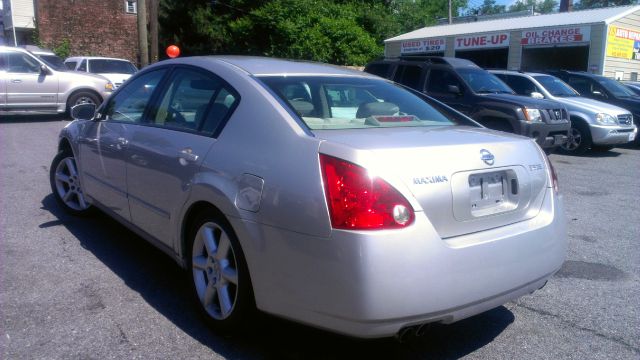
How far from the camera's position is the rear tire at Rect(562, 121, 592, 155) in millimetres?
11742

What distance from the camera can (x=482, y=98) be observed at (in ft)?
33.8

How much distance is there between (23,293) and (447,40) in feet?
88.0

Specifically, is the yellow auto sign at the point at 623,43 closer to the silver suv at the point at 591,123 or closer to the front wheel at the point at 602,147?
the front wheel at the point at 602,147

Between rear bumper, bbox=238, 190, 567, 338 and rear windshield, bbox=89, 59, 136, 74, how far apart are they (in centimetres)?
1735

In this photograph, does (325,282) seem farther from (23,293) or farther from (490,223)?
(23,293)

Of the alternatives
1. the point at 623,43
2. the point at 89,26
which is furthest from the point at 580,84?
the point at 89,26

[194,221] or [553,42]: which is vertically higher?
[553,42]

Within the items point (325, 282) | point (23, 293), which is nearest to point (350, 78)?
point (325, 282)

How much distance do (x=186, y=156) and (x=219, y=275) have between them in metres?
0.75

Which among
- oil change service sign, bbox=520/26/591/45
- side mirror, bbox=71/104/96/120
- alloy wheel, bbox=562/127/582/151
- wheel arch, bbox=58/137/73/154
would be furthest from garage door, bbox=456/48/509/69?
side mirror, bbox=71/104/96/120

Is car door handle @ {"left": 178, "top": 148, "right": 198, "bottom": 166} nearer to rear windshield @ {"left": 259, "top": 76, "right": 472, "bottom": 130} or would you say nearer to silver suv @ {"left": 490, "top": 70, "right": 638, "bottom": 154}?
rear windshield @ {"left": 259, "top": 76, "right": 472, "bottom": 130}

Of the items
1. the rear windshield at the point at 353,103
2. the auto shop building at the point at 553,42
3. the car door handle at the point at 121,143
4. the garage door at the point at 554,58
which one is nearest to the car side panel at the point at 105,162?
the car door handle at the point at 121,143

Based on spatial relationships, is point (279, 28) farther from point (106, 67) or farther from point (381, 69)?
point (381, 69)

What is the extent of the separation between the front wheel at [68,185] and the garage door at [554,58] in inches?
898
